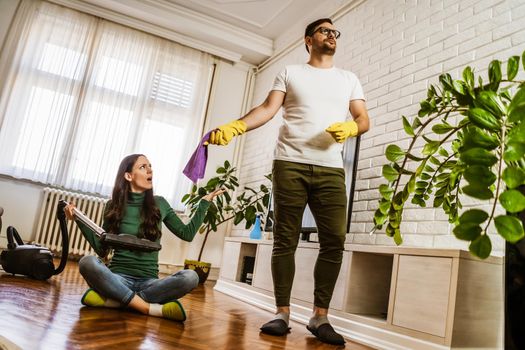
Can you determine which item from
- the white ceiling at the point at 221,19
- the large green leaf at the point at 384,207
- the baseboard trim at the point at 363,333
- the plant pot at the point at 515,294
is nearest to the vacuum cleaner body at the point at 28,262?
the baseboard trim at the point at 363,333

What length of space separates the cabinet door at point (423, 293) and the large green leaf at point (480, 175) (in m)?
1.22

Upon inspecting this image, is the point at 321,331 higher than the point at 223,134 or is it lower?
lower

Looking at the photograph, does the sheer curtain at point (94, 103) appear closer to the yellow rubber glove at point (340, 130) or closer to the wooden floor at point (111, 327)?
the wooden floor at point (111, 327)

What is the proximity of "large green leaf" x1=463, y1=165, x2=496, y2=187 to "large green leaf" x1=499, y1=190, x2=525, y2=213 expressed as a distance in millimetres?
32

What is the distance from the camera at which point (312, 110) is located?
1.91 m

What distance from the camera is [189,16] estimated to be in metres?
4.76

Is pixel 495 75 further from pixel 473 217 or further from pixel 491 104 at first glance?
pixel 473 217

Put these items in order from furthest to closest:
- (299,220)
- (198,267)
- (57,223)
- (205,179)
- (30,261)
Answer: (205,179) < (57,223) < (198,267) < (30,261) < (299,220)

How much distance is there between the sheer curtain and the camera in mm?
4258

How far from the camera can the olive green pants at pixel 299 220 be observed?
6.06ft

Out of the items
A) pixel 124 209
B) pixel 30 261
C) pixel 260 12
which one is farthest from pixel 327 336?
pixel 260 12

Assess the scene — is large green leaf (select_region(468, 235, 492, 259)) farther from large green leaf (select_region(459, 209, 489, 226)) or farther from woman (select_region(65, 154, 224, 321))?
woman (select_region(65, 154, 224, 321))

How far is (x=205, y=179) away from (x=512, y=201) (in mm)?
4535

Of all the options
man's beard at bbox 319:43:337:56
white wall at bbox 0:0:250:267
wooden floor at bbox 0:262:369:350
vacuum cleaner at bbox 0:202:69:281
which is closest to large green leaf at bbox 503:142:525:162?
wooden floor at bbox 0:262:369:350
